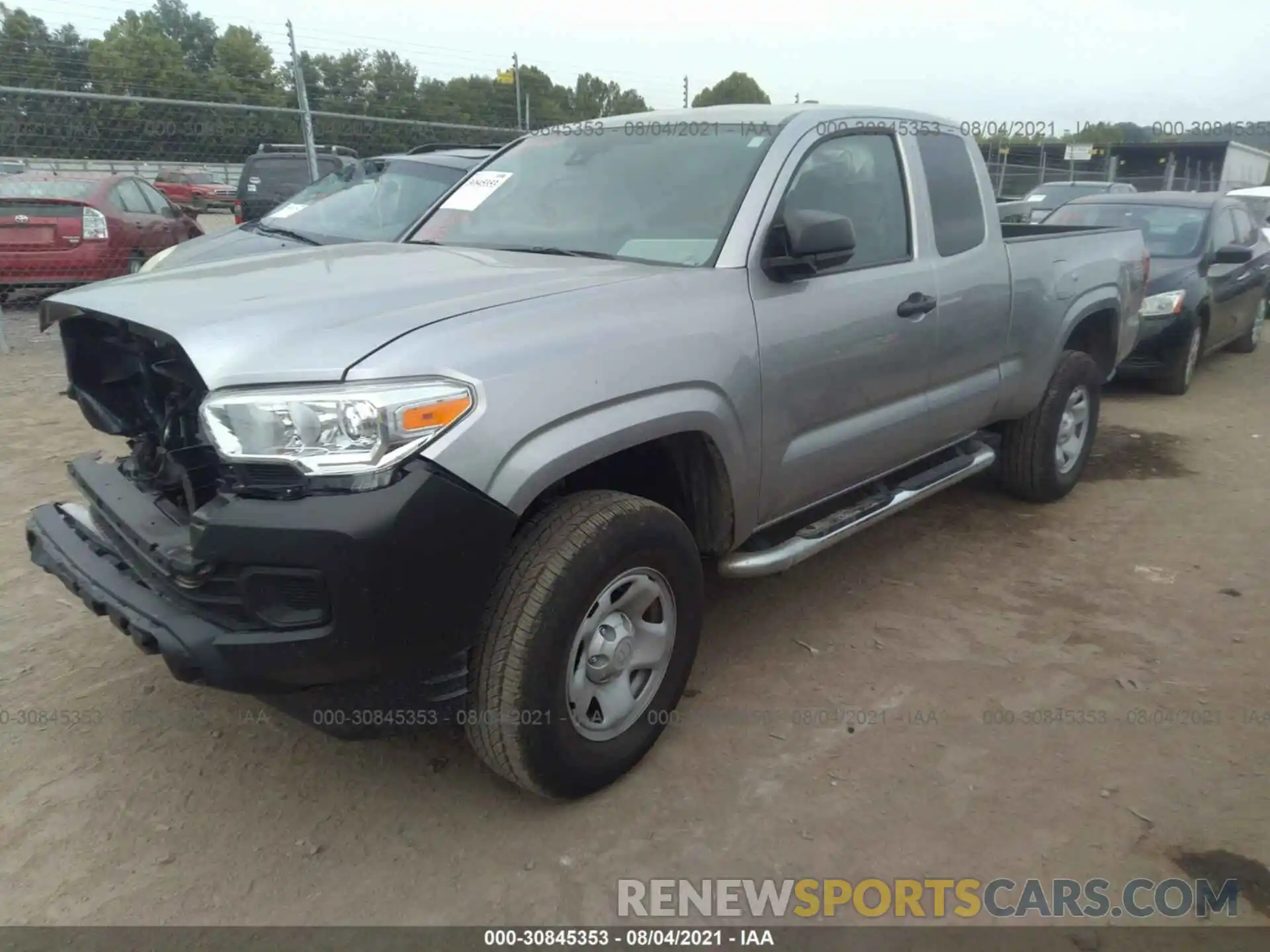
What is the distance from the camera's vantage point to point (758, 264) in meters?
2.97

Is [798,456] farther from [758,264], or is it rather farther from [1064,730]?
[1064,730]

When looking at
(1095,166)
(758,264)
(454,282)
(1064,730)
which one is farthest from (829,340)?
(1095,166)

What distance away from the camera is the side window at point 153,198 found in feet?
35.0

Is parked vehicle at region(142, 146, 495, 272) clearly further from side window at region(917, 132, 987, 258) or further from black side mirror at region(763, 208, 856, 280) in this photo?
black side mirror at region(763, 208, 856, 280)

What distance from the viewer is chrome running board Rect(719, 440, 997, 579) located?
10.2 ft

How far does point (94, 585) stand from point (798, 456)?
6.80 feet

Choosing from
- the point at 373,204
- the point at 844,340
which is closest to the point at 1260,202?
the point at 373,204

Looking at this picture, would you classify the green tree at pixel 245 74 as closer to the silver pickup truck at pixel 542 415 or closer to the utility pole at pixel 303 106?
the utility pole at pixel 303 106

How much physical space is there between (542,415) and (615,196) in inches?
53.2

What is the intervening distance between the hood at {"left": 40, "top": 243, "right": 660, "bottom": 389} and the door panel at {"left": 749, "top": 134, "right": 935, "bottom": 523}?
0.47m

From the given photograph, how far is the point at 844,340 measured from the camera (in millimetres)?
3219

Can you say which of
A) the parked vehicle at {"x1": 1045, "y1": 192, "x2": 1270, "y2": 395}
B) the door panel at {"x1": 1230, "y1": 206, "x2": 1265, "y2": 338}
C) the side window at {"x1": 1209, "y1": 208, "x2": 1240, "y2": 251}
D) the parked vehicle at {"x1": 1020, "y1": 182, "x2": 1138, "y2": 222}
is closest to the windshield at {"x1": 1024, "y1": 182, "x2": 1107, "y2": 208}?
the parked vehicle at {"x1": 1020, "y1": 182, "x2": 1138, "y2": 222}

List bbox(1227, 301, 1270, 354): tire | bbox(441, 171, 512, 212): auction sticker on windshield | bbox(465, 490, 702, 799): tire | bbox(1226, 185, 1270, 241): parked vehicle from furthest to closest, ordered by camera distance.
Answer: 1. bbox(1226, 185, 1270, 241): parked vehicle
2. bbox(1227, 301, 1270, 354): tire
3. bbox(441, 171, 512, 212): auction sticker on windshield
4. bbox(465, 490, 702, 799): tire

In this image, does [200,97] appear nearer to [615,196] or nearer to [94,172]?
[94,172]
